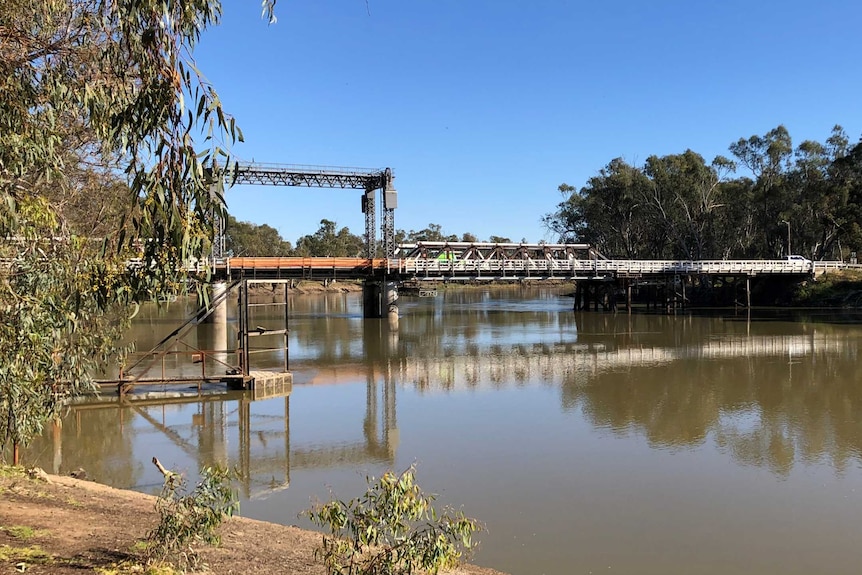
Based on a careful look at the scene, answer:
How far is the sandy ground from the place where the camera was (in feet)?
15.9

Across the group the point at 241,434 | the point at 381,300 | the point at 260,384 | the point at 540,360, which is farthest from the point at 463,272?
the point at 241,434

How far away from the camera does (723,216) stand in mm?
61406

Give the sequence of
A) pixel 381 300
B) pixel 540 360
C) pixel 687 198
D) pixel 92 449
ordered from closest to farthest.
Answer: pixel 92 449 < pixel 540 360 < pixel 381 300 < pixel 687 198

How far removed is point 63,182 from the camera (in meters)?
6.26

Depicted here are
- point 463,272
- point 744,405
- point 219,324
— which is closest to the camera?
point 744,405

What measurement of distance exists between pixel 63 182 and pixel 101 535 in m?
3.53

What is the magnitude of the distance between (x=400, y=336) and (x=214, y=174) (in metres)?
29.0

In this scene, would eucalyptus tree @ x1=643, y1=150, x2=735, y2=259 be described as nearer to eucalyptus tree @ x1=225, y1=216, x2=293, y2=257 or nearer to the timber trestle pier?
the timber trestle pier

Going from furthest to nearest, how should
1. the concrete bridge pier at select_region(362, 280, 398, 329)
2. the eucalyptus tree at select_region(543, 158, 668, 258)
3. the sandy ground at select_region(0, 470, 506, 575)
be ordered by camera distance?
the eucalyptus tree at select_region(543, 158, 668, 258), the concrete bridge pier at select_region(362, 280, 398, 329), the sandy ground at select_region(0, 470, 506, 575)

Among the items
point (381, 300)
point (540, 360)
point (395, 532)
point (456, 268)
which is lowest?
point (540, 360)

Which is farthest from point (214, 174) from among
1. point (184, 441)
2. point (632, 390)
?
point (632, 390)

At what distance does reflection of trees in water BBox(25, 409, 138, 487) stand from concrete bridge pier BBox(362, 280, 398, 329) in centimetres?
2352

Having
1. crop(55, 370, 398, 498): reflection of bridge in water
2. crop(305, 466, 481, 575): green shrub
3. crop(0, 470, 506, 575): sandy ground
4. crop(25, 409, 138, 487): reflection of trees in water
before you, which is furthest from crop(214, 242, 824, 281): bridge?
crop(305, 466, 481, 575): green shrub

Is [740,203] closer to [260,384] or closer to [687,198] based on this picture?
[687,198]
